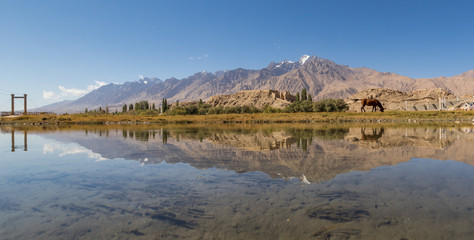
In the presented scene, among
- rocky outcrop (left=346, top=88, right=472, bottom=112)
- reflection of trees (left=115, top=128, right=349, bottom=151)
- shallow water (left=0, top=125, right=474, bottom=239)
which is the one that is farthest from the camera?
rocky outcrop (left=346, top=88, right=472, bottom=112)

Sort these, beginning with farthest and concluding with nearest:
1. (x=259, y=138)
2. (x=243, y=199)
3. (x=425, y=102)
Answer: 1. (x=425, y=102)
2. (x=259, y=138)
3. (x=243, y=199)

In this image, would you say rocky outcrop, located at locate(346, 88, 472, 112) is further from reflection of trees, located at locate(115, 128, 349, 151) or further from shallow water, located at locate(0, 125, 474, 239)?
shallow water, located at locate(0, 125, 474, 239)

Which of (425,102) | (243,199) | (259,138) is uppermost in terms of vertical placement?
(425,102)

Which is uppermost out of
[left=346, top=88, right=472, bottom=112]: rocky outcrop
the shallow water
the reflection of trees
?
[left=346, top=88, right=472, bottom=112]: rocky outcrop

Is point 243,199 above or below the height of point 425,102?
below

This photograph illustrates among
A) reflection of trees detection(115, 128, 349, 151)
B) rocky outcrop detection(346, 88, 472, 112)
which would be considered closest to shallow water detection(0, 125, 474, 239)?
reflection of trees detection(115, 128, 349, 151)

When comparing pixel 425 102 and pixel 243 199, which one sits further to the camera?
pixel 425 102

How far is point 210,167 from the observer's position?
10.7 meters

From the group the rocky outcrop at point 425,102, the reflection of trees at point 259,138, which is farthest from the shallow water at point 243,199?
the rocky outcrop at point 425,102

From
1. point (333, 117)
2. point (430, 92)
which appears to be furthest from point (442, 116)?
point (430, 92)

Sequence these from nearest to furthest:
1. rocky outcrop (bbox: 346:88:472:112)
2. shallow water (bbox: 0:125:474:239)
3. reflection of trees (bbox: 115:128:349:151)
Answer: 1. shallow water (bbox: 0:125:474:239)
2. reflection of trees (bbox: 115:128:349:151)
3. rocky outcrop (bbox: 346:88:472:112)

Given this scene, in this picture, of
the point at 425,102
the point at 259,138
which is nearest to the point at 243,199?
the point at 259,138

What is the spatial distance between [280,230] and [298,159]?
7.20 metres

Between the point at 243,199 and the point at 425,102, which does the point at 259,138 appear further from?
the point at 425,102
